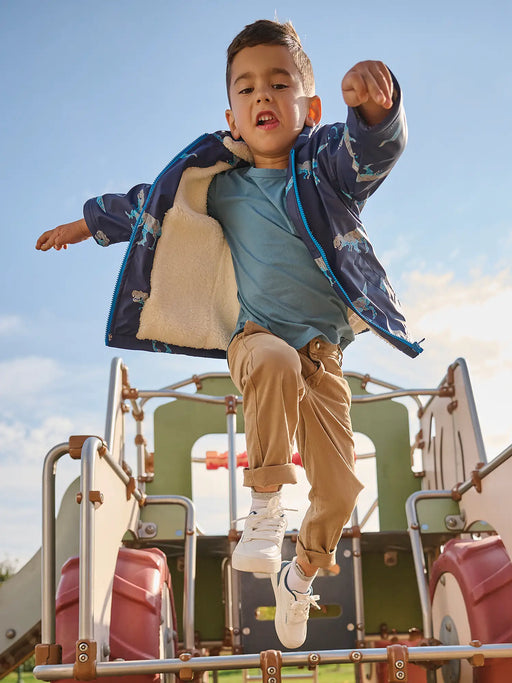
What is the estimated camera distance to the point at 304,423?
9.84 feet

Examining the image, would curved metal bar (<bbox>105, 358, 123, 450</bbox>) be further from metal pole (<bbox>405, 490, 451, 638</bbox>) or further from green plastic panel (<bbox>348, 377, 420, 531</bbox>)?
green plastic panel (<bbox>348, 377, 420, 531</bbox>)

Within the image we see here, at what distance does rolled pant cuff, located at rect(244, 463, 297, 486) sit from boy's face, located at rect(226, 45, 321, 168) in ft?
3.73

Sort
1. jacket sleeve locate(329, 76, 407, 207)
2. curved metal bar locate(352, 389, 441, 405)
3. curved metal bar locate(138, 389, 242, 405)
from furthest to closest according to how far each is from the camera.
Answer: curved metal bar locate(352, 389, 441, 405) < curved metal bar locate(138, 389, 242, 405) < jacket sleeve locate(329, 76, 407, 207)

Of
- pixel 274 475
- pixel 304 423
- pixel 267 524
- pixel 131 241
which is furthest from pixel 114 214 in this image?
pixel 267 524

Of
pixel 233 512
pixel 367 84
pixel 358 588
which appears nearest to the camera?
pixel 367 84

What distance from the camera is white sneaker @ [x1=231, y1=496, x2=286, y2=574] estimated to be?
8.84 feet

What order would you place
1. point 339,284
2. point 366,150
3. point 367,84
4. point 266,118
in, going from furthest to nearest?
1. point 266,118
2. point 339,284
3. point 366,150
4. point 367,84

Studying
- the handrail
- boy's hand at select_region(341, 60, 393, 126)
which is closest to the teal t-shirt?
boy's hand at select_region(341, 60, 393, 126)

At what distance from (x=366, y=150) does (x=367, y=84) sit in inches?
12.1

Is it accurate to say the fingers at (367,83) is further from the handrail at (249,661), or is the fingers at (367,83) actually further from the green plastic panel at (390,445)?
the green plastic panel at (390,445)

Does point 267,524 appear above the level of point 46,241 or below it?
below

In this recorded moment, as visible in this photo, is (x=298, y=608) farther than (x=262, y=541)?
Yes

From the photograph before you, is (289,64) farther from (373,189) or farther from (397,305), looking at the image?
(397,305)

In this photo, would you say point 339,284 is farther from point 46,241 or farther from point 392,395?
point 392,395
